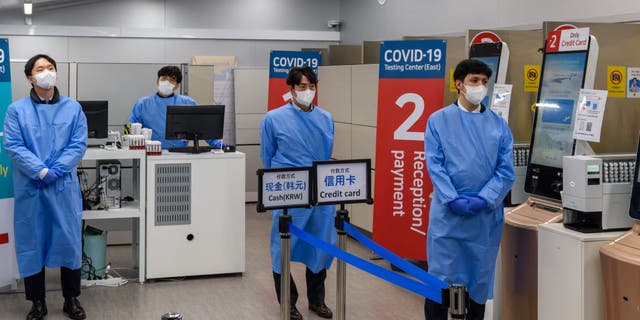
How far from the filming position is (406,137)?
563 cm

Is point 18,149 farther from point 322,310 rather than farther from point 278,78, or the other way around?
point 278,78

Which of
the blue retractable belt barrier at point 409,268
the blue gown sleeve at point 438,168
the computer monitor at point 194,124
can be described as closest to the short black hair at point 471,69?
the blue gown sleeve at point 438,168

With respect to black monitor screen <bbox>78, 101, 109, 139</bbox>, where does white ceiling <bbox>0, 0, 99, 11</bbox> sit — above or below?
above

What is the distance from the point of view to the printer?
142 inches

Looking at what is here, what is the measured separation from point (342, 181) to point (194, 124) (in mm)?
2943

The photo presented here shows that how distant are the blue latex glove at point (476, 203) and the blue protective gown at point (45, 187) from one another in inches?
96.8

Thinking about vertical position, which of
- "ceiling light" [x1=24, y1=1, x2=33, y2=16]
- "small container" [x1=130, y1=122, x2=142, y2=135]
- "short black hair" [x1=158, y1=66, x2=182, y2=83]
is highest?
"ceiling light" [x1=24, y1=1, x2=33, y2=16]

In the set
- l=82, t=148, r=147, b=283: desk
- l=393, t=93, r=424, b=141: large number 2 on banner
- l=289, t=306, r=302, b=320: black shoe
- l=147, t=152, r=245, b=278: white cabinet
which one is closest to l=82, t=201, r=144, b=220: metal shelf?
l=82, t=148, r=147, b=283: desk

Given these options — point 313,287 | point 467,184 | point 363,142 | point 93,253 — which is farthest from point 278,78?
point 467,184

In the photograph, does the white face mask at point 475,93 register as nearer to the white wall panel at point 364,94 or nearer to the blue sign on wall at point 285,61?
the white wall panel at point 364,94

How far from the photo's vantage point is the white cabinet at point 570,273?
11.6 ft

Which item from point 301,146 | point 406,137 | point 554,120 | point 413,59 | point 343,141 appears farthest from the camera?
point 343,141

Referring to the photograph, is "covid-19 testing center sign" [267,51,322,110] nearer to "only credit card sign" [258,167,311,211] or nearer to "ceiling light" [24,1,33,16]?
"only credit card sign" [258,167,311,211]

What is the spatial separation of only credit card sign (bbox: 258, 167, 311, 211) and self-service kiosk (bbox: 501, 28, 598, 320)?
4.57ft
